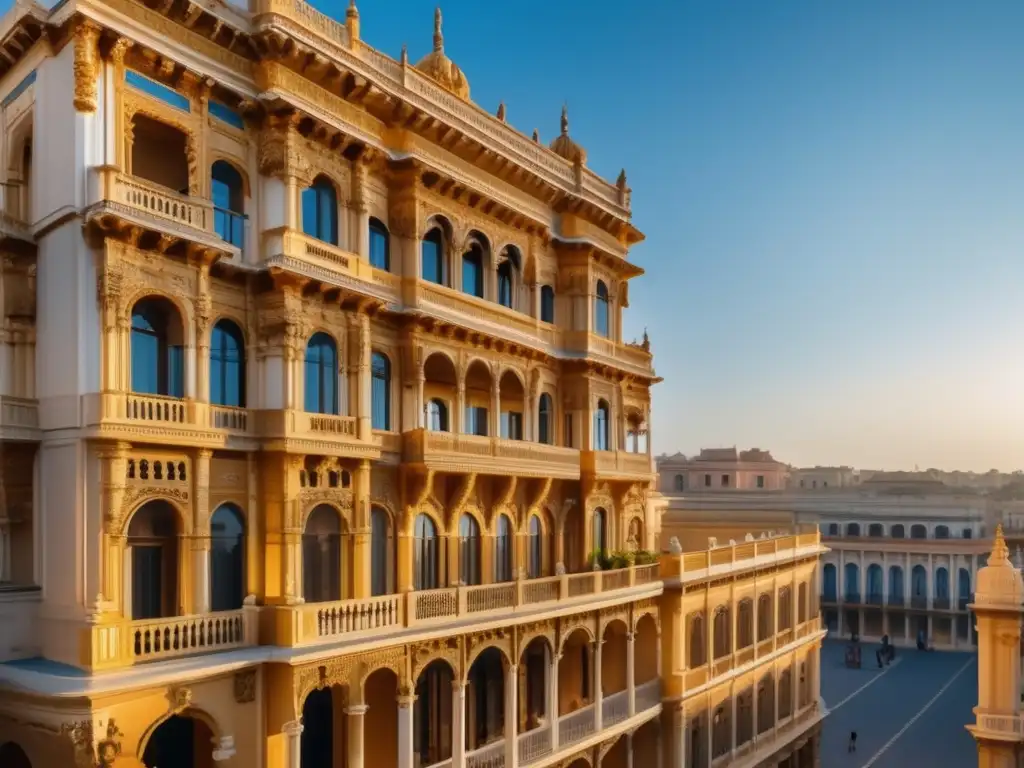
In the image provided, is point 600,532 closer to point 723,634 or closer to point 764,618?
point 723,634

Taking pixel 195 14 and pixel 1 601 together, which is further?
pixel 195 14

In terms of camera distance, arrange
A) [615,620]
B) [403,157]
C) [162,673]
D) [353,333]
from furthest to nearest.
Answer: [615,620] < [403,157] < [353,333] < [162,673]

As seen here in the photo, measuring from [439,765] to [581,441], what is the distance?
1036 centimetres

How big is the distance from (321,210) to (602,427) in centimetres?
1252

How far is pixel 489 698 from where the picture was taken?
78.3ft

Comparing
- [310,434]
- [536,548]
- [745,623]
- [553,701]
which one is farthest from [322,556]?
[745,623]

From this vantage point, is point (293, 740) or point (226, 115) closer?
point (293, 740)

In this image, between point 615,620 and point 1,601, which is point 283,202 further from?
point 615,620

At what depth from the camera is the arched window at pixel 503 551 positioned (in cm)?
2412

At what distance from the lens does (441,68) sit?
2462 cm

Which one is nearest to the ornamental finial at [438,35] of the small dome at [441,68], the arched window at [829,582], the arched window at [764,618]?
the small dome at [441,68]

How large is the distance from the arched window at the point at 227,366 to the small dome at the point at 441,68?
9992 millimetres

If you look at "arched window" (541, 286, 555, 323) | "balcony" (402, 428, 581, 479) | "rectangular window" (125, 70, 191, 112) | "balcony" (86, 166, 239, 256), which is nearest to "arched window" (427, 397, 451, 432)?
"balcony" (402, 428, 581, 479)

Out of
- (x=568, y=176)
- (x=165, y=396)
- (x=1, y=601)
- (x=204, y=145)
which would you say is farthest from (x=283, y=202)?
(x=568, y=176)
